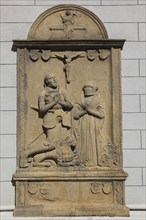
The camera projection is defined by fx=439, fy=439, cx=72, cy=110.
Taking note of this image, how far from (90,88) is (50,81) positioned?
0.47 meters

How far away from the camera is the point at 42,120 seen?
16.5 feet

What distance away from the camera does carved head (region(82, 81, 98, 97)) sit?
505 cm

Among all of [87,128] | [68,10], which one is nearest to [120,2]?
[68,10]

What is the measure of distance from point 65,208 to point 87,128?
93cm

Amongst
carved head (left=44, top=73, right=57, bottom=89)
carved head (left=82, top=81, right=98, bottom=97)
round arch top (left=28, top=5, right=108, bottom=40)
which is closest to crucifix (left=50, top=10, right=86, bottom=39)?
round arch top (left=28, top=5, right=108, bottom=40)

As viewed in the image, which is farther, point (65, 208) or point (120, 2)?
point (120, 2)

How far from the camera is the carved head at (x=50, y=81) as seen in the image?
5.06 metres

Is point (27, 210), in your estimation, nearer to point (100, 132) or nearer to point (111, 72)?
point (100, 132)

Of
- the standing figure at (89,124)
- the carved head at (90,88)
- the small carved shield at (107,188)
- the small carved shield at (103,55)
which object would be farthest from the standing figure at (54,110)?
the small carved shield at (107,188)

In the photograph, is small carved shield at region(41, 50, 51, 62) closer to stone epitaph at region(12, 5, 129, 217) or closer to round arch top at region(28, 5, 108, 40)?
stone epitaph at region(12, 5, 129, 217)

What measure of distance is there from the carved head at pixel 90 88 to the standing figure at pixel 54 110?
0.75 ft

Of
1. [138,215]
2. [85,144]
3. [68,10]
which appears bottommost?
[138,215]

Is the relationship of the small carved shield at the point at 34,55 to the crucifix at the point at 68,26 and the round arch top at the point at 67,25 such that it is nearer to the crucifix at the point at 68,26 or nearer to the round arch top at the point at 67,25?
the round arch top at the point at 67,25

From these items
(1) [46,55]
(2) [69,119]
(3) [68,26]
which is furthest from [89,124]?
(3) [68,26]
